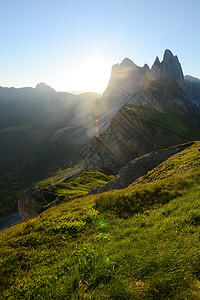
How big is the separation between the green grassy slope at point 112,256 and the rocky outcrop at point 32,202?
3693 cm

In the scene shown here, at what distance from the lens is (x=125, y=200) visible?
13.1 meters

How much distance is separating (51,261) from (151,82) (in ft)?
681

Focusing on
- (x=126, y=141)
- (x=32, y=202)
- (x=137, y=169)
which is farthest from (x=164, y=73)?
(x=32, y=202)

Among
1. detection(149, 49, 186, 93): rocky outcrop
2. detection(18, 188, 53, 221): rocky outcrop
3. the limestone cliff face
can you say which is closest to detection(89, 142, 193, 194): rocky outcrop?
detection(18, 188, 53, 221): rocky outcrop

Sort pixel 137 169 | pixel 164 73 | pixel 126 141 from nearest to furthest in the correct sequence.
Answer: pixel 137 169, pixel 126 141, pixel 164 73

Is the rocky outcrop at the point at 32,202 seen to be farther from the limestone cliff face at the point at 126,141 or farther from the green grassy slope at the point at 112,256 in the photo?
the limestone cliff face at the point at 126,141

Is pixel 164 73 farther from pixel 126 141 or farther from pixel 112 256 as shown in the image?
pixel 112 256

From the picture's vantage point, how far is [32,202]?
151 feet

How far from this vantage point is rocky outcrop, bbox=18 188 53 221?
4484 centimetres

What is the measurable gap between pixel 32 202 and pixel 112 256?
153ft

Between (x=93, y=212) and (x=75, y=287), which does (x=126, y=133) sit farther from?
(x=75, y=287)

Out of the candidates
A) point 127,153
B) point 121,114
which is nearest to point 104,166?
point 127,153

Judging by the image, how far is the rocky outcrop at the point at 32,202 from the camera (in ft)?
147

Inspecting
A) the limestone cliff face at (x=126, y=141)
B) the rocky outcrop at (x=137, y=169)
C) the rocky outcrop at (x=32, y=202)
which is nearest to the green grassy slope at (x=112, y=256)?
the rocky outcrop at (x=137, y=169)
